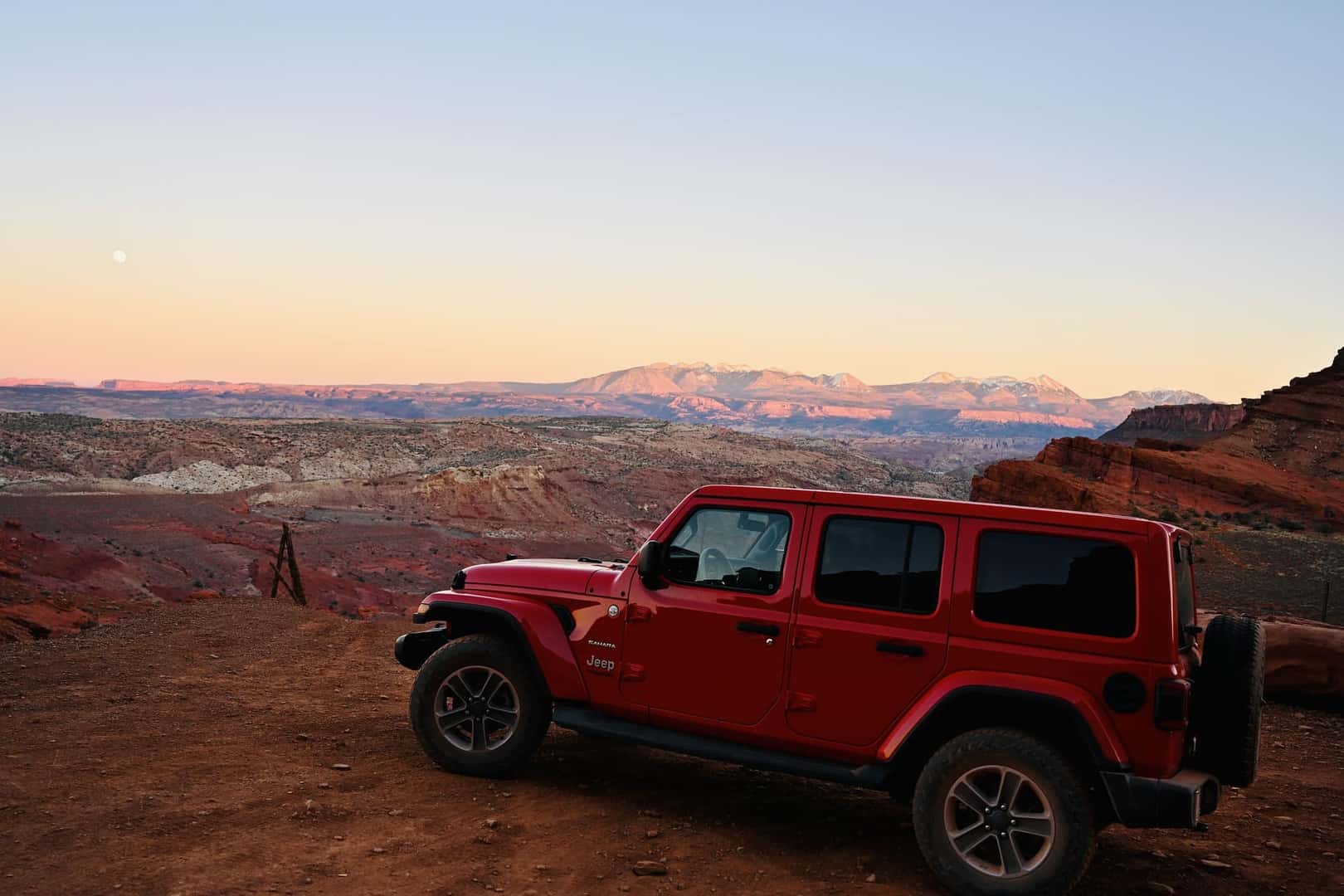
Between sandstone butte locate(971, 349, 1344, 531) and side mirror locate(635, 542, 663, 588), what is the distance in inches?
1651

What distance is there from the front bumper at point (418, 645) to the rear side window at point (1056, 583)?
4.10 m

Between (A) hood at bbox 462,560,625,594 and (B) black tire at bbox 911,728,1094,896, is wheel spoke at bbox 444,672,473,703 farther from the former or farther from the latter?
(B) black tire at bbox 911,728,1094,896

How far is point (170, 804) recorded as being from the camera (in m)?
6.60

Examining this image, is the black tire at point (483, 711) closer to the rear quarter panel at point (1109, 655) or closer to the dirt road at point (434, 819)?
the dirt road at point (434, 819)

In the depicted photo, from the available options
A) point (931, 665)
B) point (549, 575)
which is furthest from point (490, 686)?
point (931, 665)

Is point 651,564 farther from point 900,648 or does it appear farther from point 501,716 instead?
point 501,716

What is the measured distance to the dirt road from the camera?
5637 mm

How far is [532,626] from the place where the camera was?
722 centimetres

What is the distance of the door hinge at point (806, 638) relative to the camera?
6.18 meters

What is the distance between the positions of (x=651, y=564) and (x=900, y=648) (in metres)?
1.65

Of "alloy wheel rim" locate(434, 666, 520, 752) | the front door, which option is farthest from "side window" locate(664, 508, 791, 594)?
"alloy wheel rim" locate(434, 666, 520, 752)

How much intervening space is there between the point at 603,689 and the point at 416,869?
175cm

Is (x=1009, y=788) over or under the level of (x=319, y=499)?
over

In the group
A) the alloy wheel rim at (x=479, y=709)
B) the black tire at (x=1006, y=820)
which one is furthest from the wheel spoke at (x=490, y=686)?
the black tire at (x=1006, y=820)
